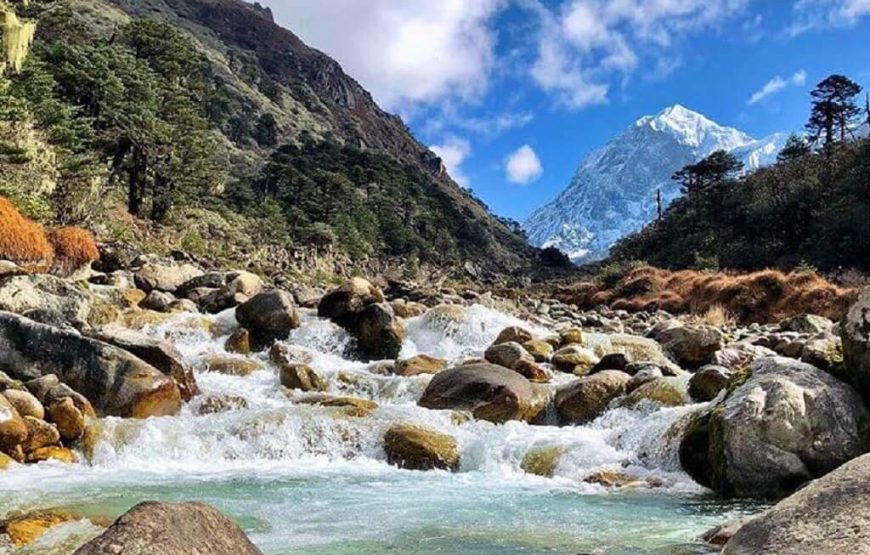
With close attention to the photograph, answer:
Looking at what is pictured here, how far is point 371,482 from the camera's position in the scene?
36.9 feet

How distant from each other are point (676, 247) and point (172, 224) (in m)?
36.0

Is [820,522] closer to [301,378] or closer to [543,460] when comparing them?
[543,460]

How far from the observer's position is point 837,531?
13.9ft

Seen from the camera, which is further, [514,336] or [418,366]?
[514,336]

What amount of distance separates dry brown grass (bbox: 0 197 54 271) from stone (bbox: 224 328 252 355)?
6251 millimetres

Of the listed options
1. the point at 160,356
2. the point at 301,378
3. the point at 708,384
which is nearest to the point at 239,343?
the point at 301,378

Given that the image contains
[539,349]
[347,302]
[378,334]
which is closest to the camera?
[539,349]

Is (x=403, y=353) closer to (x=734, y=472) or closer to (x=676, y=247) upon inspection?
(x=734, y=472)

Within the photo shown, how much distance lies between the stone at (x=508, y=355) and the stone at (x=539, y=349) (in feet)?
2.10

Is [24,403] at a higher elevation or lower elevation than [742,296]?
lower

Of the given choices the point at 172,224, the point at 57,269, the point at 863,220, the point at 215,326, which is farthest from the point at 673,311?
the point at 172,224

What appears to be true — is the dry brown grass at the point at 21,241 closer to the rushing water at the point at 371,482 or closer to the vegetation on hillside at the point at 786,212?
the rushing water at the point at 371,482

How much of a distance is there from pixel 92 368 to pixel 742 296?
23.9m

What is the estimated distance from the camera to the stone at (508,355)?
1773cm
